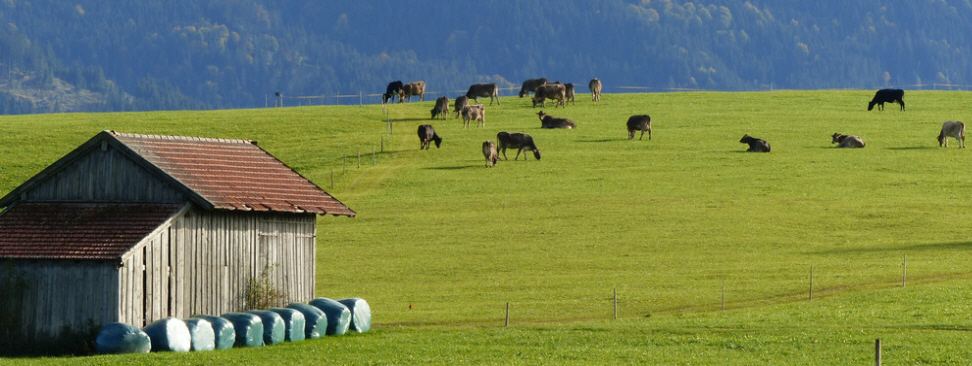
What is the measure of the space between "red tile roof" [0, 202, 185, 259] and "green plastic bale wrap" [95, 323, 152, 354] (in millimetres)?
1491

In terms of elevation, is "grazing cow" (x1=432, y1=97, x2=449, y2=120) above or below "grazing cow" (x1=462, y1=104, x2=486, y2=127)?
above

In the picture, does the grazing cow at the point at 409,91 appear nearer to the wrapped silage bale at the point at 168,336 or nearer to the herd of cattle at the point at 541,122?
the herd of cattle at the point at 541,122

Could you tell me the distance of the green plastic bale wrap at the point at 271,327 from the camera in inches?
1207

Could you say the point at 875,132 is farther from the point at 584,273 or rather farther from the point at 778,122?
the point at 584,273

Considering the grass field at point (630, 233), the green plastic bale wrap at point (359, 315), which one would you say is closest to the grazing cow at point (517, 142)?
the grass field at point (630, 233)

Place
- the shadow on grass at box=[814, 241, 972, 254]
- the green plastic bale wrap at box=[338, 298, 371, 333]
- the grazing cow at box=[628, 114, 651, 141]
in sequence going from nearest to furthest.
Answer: the green plastic bale wrap at box=[338, 298, 371, 333], the shadow on grass at box=[814, 241, 972, 254], the grazing cow at box=[628, 114, 651, 141]

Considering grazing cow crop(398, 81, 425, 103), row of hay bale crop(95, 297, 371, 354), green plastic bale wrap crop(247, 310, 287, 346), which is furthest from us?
grazing cow crop(398, 81, 425, 103)

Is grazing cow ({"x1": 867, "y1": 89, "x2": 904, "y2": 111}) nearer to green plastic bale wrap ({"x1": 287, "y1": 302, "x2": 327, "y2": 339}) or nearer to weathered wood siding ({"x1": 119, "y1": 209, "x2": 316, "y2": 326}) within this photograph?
weathered wood siding ({"x1": 119, "y1": 209, "x2": 316, "y2": 326})

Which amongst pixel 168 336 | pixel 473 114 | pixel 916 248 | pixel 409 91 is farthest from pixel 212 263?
pixel 409 91

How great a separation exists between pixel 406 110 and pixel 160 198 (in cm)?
5529

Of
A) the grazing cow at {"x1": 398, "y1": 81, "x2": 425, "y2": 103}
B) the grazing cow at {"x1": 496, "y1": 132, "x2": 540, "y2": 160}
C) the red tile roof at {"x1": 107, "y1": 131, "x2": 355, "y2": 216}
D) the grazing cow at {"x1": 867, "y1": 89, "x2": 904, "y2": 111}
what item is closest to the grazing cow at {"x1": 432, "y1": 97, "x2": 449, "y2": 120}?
the grazing cow at {"x1": 496, "y1": 132, "x2": 540, "y2": 160}

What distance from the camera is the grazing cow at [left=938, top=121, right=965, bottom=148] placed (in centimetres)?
6794

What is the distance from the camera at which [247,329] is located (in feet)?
98.8

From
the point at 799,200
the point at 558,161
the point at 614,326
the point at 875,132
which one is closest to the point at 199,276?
the point at 614,326
